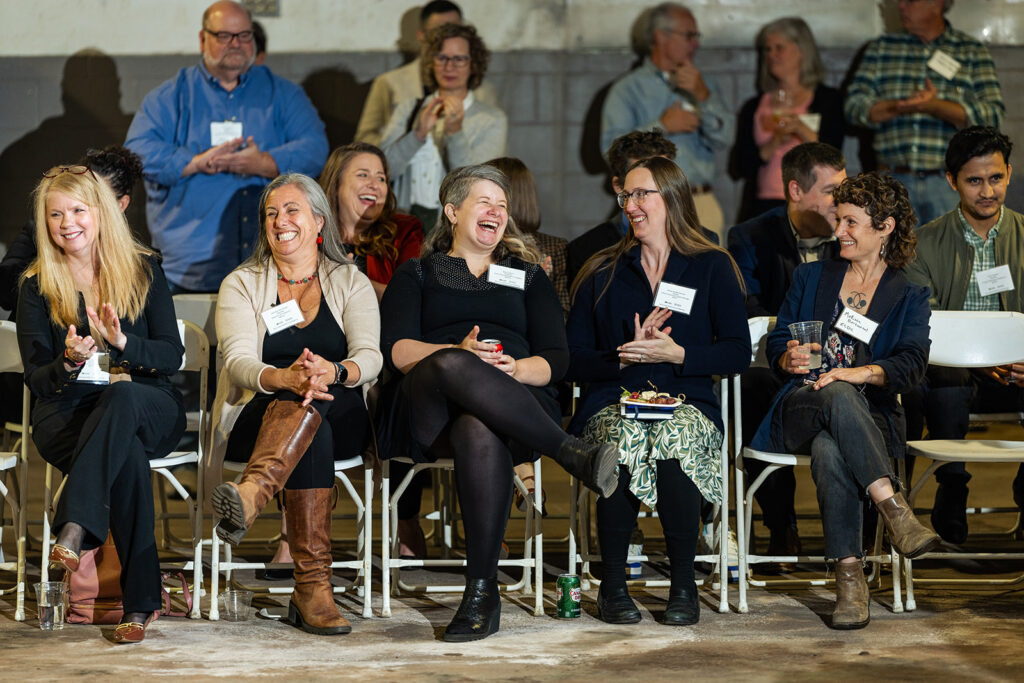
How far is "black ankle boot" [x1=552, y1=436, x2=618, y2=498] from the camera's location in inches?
134

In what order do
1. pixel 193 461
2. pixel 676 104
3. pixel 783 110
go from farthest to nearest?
1. pixel 783 110
2. pixel 676 104
3. pixel 193 461

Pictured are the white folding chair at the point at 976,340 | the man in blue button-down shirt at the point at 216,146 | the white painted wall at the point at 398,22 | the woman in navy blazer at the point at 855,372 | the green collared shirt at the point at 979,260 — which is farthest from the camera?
the white painted wall at the point at 398,22

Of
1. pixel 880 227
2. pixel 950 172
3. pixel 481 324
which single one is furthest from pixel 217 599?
pixel 950 172

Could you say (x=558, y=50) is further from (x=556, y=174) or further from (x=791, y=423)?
(x=791, y=423)

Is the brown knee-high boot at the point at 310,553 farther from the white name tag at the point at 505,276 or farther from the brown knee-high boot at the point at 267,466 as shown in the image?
the white name tag at the point at 505,276

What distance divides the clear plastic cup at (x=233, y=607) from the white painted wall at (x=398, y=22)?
13.2ft

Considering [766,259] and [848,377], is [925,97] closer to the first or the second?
[766,259]

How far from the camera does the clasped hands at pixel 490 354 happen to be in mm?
3592

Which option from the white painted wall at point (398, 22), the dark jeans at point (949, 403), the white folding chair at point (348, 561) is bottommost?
the white folding chair at point (348, 561)

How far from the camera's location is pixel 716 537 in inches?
165

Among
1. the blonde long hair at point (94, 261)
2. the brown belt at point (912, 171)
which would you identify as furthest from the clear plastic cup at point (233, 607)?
the brown belt at point (912, 171)

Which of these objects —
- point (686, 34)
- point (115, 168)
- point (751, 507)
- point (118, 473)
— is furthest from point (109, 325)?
point (686, 34)

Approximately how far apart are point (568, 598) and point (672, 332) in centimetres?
89

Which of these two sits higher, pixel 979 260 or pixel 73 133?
pixel 73 133
